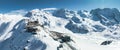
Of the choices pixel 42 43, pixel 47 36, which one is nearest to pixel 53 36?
pixel 47 36

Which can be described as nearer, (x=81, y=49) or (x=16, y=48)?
(x=81, y=49)

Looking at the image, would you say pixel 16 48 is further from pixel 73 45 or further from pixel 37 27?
pixel 73 45

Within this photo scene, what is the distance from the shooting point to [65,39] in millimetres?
103312

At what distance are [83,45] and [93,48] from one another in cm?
435

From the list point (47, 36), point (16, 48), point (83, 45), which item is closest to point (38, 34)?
point (47, 36)

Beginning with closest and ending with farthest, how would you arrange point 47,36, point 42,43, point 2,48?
point 42,43 < point 47,36 < point 2,48

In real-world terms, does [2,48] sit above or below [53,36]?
below

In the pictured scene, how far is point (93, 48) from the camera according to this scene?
107312 mm

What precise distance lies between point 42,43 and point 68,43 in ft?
30.9

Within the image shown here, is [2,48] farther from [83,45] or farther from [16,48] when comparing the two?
[83,45]

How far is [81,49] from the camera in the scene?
102562mm

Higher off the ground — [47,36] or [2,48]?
[47,36]

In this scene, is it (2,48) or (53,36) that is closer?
(53,36)

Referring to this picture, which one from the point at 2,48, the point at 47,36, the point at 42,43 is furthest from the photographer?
the point at 2,48
